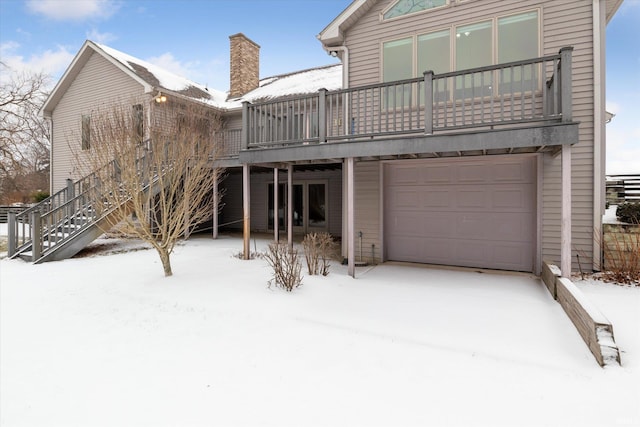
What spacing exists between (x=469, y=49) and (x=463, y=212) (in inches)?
139

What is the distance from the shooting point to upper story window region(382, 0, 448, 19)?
307 inches

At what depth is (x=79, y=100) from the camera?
14352 millimetres

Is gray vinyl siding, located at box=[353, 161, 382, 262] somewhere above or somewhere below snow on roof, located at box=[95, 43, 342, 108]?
below

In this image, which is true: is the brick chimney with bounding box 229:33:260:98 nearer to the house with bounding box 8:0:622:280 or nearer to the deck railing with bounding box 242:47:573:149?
the house with bounding box 8:0:622:280

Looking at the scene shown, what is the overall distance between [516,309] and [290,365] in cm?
338

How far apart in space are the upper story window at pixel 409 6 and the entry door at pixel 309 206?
7166 mm

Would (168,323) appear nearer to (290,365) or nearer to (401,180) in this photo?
(290,365)

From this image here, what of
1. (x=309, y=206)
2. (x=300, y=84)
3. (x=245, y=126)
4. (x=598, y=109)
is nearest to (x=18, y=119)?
(x=300, y=84)

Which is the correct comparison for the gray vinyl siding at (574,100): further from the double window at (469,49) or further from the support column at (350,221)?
the support column at (350,221)

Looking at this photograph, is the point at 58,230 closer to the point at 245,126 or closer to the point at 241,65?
the point at 245,126

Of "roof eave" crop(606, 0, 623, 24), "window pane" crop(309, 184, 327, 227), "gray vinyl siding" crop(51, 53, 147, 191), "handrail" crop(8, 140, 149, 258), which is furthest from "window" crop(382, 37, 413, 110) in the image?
"gray vinyl siding" crop(51, 53, 147, 191)

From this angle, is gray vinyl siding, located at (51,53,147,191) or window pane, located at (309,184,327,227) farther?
window pane, located at (309,184,327,227)

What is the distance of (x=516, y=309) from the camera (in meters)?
4.86

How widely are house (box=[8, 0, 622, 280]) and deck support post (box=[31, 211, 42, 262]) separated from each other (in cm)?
490
